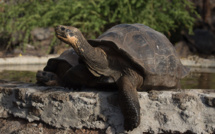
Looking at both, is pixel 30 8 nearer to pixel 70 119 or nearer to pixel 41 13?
pixel 41 13

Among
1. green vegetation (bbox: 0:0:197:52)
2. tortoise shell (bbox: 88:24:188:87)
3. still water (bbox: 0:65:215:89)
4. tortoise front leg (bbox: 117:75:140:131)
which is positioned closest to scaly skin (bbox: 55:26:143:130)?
tortoise front leg (bbox: 117:75:140:131)

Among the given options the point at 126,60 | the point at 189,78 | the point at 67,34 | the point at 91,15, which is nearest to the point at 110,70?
the point at 126,60

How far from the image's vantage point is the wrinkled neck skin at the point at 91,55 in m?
2.29

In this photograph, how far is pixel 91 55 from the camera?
92.7 inches

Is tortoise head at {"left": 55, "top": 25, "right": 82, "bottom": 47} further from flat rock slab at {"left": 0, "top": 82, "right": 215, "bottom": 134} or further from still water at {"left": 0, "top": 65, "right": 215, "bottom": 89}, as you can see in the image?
still water at {"left": 0, "top": 65, "right": 215, "bottom": 89}

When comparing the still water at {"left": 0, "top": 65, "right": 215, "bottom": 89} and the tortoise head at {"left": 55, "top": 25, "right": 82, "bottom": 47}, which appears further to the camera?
the still water at {"left": 0, "top": 65, "right": 215, "bottom": 89}

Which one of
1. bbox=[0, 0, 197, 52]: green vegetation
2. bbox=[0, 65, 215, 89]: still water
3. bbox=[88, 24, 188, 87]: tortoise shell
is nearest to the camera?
bbox=[88, 24, 188, 87]: tortoise shell

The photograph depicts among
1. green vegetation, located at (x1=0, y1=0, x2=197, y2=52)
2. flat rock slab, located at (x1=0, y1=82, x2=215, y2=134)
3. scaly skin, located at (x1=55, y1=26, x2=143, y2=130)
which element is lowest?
green vegetation, located at (x1=0, y1=0, x2=197, y2=52)

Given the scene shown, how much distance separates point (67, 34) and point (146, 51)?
82 centimetres

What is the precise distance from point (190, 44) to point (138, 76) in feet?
36.9

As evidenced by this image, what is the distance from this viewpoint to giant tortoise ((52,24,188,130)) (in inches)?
87.7

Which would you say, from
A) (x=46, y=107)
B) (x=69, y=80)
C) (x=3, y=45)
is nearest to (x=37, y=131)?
(x=46, y=107)

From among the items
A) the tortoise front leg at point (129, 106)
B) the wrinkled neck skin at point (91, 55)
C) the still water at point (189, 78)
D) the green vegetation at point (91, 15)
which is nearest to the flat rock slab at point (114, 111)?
the tortoise front leg at point (129, 106)

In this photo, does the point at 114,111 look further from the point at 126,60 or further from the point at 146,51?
the point at 146,51
